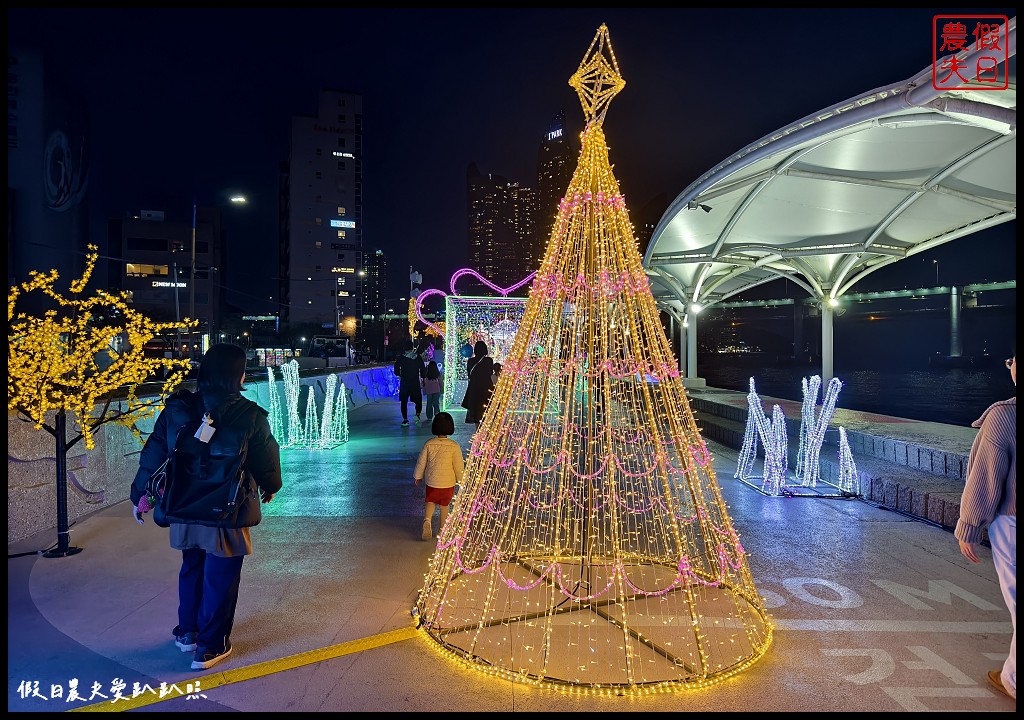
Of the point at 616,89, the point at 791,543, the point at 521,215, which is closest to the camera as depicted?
the point at 616,89

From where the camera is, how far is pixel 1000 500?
9.36 feet

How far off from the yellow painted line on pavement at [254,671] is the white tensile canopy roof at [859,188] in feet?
20.3

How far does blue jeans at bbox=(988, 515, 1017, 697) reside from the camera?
9.18 ft

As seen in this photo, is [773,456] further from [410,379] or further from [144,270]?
[144,270]

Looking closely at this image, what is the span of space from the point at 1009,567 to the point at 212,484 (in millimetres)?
3902

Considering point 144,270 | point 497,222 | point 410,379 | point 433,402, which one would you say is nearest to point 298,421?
point 410,379

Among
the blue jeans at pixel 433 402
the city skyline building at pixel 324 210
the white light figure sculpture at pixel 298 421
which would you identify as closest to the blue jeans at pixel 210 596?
the white light figure sculpture at pixel 298 421

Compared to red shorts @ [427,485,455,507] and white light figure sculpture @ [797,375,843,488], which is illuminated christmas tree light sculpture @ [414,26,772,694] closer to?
red shorts @ [427,485,455,507]

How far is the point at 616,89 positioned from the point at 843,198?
9.87 metres

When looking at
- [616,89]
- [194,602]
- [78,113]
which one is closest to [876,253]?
[616,89]

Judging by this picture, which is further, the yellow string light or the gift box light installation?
the gift box light installation

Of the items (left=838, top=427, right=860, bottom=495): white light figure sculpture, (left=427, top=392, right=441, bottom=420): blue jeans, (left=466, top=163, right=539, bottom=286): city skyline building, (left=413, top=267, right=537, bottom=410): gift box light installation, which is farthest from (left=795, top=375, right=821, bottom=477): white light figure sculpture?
(left=466, top=163, right=539, bottom=286): city skyline building

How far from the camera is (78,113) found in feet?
113

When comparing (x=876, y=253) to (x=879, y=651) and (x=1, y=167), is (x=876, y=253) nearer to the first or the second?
(x=879, y=651)
